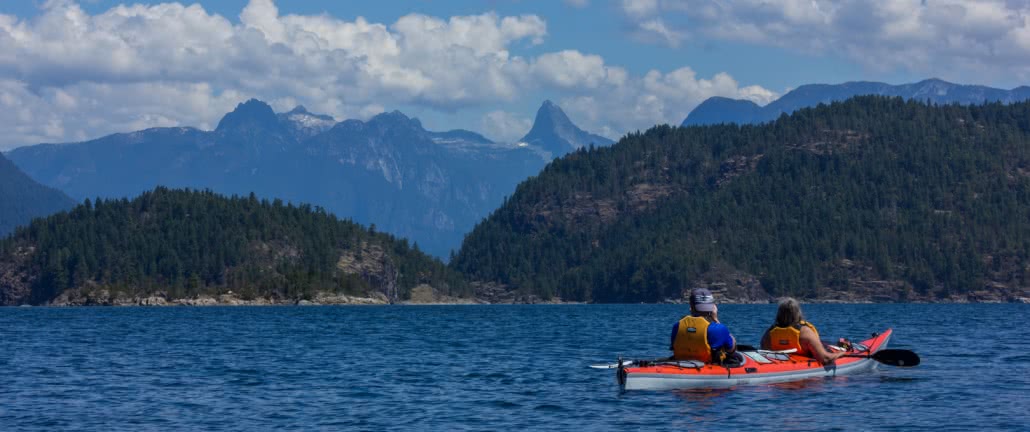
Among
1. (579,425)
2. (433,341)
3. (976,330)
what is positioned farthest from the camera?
(976,330)

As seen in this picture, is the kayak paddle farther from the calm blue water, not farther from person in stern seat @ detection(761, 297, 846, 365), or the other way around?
person in stern seat @ detection(761, 297, 846, 365)

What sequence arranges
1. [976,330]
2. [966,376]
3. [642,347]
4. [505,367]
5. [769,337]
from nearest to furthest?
[769,337]
[966,376]
[505,367]
[642,347]
[976,330]

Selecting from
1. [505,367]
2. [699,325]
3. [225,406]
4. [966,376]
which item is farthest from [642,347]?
[225,406]

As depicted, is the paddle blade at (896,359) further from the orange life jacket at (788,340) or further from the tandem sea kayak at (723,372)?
the orange life jacket at (788,340)

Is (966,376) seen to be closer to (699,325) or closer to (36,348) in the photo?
(699,325)

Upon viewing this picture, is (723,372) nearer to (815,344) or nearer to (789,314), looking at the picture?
(789,314)

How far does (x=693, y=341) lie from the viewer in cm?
5153

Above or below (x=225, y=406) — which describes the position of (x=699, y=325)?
above

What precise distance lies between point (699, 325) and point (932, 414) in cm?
987

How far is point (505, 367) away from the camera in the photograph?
69.1 meters

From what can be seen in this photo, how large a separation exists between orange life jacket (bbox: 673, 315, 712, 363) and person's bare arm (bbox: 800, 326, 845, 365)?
553 centimetres

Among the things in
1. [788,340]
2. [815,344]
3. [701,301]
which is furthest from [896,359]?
[701,301]

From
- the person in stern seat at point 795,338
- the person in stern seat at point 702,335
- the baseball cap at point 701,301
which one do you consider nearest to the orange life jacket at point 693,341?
the person in stern seat at point 702,335

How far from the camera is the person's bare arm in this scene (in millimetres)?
54562
